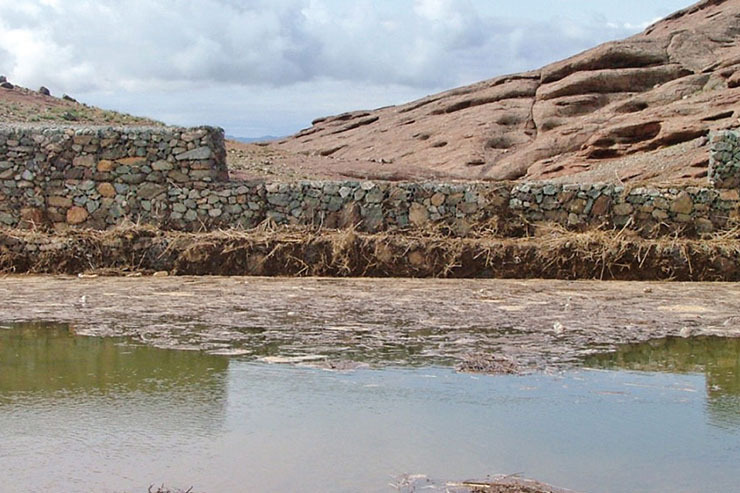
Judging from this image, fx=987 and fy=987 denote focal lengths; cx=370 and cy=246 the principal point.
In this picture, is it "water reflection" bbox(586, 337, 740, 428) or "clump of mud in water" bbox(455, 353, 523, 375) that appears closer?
"water reflection" bbox(586, 337, 740, 428)

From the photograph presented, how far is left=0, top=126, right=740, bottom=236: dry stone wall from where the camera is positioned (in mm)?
14438

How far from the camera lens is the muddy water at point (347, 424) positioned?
4895 millimetres

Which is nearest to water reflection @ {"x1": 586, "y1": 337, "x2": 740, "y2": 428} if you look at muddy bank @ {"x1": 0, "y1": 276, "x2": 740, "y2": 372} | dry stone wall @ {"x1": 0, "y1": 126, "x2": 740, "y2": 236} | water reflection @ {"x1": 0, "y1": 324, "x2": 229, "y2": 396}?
muddy bank @ {"x1": 0, "y1": 276, "x2": 740, "y2": 372}

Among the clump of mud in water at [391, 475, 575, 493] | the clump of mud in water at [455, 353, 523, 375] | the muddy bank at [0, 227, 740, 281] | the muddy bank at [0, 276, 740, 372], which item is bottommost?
the clump of mud in water at [391, 475, 575, 493]

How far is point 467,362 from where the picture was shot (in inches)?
299

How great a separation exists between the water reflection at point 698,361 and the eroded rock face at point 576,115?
13820 millimetres

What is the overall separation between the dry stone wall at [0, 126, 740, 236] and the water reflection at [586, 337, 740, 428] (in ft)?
18.9

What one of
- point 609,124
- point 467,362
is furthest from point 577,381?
point 609,124

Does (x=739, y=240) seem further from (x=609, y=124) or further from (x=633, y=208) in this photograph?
(x=609, y=124)

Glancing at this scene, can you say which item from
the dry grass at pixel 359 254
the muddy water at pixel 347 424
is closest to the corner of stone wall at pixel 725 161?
the dry grass at pixel 359 254

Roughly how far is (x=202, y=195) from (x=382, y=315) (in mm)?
5288

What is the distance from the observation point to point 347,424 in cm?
582

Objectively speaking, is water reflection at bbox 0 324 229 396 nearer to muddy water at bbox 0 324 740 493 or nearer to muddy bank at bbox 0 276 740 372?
muddy water at bbox 0 324 740 493

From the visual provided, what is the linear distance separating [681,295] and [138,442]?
27.3 feet
